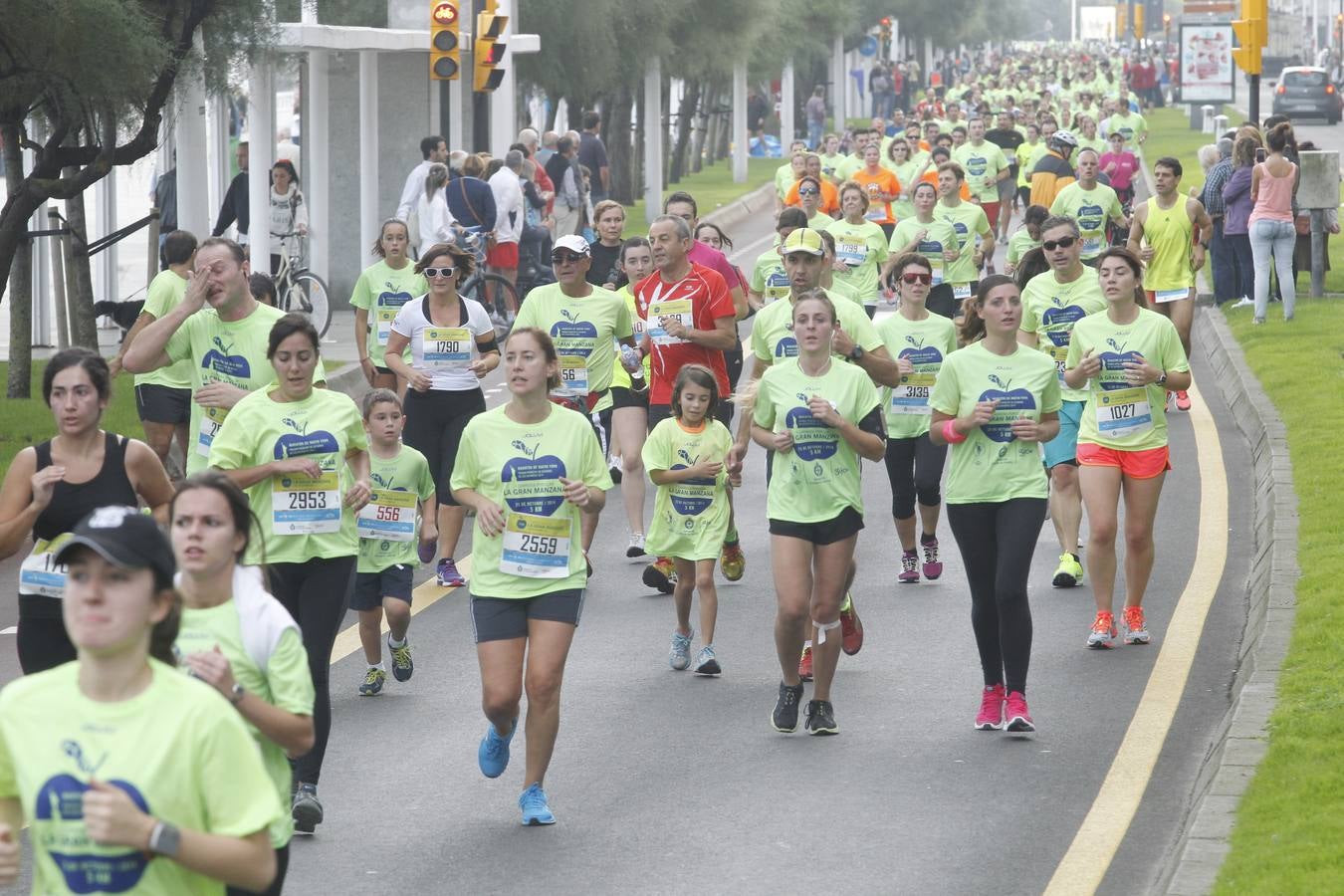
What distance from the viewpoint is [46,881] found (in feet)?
12.8

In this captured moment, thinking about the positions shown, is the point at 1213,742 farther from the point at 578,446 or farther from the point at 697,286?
the point at 697,286

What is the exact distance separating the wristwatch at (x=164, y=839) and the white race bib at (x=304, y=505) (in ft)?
12.6

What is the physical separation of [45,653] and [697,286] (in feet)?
17.9

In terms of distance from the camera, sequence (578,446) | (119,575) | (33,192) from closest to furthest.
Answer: (119,575)
(578,446)
(33,192)

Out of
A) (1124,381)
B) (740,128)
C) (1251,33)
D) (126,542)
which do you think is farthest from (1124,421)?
(740,128)

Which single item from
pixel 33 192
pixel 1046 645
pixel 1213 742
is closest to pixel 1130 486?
pixel 1046 645

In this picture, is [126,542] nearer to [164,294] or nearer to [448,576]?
[164,294]

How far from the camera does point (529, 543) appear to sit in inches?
295

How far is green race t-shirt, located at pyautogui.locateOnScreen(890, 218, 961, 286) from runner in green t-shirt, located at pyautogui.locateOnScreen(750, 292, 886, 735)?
7513mm

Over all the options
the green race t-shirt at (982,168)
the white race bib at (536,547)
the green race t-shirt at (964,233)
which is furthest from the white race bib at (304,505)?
the green race t-shirt at (982,168)

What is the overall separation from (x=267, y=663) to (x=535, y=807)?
2759mm

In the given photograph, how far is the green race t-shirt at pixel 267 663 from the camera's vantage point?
4879mm

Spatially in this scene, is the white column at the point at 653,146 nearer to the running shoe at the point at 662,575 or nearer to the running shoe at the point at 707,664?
the running shoe at the point at 662,575

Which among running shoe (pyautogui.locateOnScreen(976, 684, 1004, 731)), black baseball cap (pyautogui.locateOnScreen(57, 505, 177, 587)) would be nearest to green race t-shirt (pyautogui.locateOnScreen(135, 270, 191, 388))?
running shoe (pyautogui.locateOnScreen(976, 684, 1004, 731))
